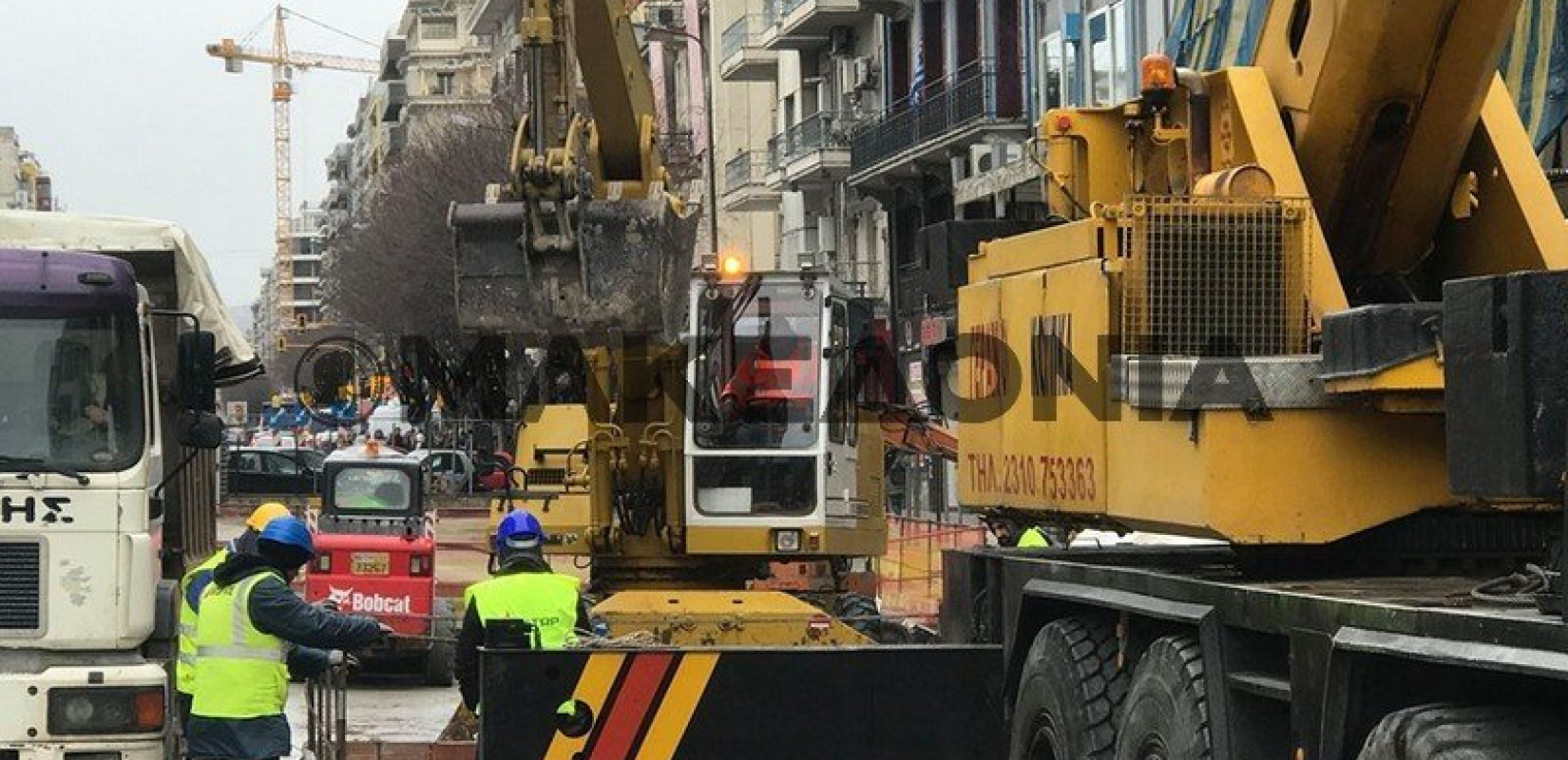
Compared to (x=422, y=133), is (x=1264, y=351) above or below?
below

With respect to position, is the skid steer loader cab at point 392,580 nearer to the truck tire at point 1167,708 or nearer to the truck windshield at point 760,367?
the truck windshield at point 760,367

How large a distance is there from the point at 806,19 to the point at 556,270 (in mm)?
37592

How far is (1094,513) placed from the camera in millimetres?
9219

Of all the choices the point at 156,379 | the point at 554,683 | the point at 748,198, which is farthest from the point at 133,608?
the point at 748,198

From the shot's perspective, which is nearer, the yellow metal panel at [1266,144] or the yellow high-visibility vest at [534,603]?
the yellow metal panel at [1266,144]

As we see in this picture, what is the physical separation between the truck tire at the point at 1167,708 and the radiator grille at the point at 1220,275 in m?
0.99

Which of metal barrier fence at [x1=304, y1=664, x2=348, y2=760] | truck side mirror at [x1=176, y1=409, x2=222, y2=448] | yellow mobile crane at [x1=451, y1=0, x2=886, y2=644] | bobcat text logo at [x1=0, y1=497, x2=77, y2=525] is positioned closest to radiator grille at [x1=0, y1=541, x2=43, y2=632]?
bobcat text logo at [x1=0, y1=497, x2=77, y2=525]

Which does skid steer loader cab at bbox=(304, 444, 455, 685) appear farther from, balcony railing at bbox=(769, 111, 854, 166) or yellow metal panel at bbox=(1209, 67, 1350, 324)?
balcony railing at bbox=(769, 111, 854, 166)

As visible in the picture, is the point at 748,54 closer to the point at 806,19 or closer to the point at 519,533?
the point at 806,19

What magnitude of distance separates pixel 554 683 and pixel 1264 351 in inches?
111

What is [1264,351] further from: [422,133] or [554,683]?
[422,133]

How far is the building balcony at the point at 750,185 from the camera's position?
59938 mm

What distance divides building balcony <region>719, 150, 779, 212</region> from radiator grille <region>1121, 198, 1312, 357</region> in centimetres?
5027

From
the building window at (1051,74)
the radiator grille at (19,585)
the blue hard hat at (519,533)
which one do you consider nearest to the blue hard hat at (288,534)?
the blue hard hat at (519,533)
